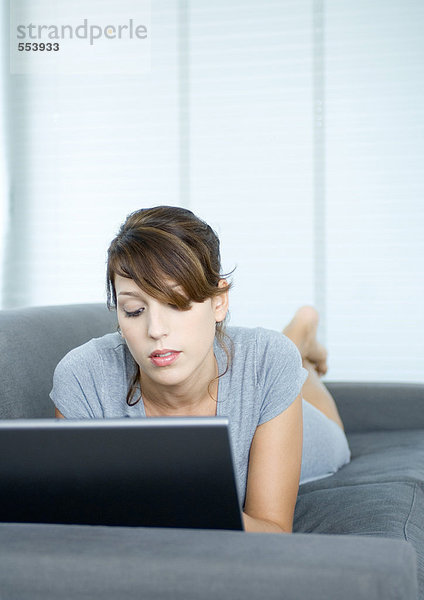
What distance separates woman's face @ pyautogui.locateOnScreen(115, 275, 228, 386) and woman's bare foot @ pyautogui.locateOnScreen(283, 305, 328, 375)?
140cm

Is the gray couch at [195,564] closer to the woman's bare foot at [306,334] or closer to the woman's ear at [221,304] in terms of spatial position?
the woman's ear at [221,304]

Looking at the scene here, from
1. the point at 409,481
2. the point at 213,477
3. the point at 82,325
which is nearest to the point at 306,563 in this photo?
the point at 213,477

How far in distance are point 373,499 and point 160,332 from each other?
29.7 inches

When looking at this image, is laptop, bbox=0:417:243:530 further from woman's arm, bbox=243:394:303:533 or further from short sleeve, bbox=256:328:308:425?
short sleeve, bbox=256:328:308:425

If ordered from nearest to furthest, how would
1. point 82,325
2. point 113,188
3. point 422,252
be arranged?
point 82,325 → point 422,252 → point 113,188

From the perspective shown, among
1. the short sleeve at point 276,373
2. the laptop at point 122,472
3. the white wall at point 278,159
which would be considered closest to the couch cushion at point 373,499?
the short sleeve at point 276,373

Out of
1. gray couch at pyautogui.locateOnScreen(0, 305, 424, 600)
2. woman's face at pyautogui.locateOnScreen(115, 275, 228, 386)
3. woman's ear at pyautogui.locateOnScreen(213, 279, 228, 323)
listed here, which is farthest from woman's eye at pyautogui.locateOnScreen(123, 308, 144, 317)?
gray couch at pyautogui.locateOnScreen(0, 305, 424, 600)

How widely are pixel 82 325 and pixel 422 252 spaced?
6.03ft

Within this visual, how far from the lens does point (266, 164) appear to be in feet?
11.1

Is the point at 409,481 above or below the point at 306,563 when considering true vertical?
below

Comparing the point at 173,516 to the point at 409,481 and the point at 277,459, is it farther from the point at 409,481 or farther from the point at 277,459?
the point at 409,481

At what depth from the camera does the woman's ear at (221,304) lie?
4.72ft

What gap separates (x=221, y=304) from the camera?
148cm

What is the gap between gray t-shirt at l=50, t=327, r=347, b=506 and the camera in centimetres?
146
